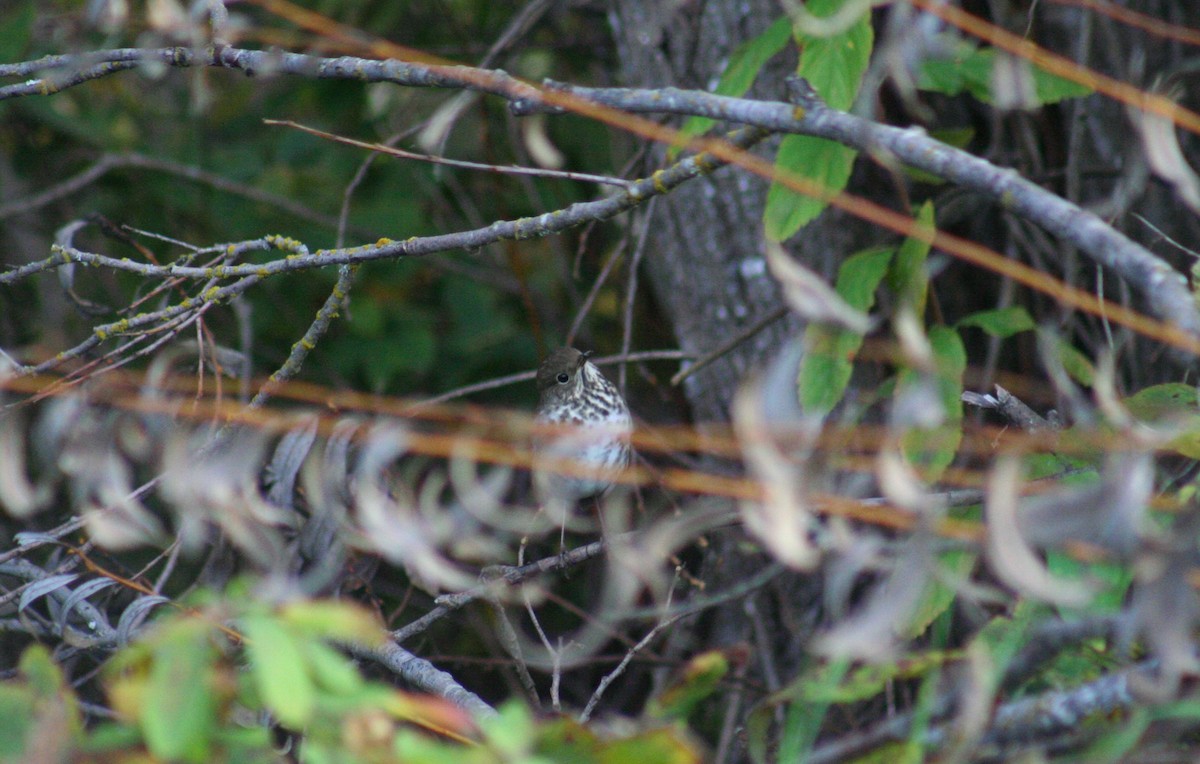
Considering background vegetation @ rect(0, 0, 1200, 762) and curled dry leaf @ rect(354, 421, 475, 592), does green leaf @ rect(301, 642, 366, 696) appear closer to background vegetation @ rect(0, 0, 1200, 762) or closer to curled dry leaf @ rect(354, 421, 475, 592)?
background vegetation @ rect(0, 0, 1200, 762)

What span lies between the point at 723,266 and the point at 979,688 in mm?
2067

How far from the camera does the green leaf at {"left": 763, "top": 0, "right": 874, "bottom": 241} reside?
206cm

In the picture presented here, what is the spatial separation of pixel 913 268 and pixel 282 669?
66.7 inches

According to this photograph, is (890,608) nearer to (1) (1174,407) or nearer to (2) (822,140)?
(1) (1174,407)

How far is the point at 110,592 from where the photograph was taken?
239cm

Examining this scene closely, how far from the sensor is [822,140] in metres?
2.19

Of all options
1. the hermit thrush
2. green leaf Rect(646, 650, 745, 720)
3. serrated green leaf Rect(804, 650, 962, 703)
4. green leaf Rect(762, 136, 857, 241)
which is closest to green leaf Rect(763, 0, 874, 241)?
green leaf Rect(762, 136, 857, 241)

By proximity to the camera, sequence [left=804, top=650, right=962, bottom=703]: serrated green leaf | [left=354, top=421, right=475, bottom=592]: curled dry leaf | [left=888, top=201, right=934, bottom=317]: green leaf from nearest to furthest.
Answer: [left=354, top=421, right=475, bottom=592]: curled dry leaf
[left=804, top=650, right=962, bottom=703]: serrated green leaf
[left=888, top=201, right=934, bottom=317]: green leaf

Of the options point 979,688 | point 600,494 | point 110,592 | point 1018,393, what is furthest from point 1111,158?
point 110,592

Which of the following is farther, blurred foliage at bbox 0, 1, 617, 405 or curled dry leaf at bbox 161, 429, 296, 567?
blurred foliage at bbox 0, 1, 617, 405

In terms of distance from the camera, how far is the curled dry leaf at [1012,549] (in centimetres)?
99

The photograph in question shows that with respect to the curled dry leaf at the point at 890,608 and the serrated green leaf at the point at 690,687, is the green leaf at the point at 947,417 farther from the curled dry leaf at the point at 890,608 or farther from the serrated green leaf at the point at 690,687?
the serrated green leaf at the point at 690,687

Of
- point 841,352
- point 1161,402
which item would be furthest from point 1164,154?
point 841,352

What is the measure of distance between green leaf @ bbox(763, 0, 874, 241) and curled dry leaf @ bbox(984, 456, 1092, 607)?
1142mm
